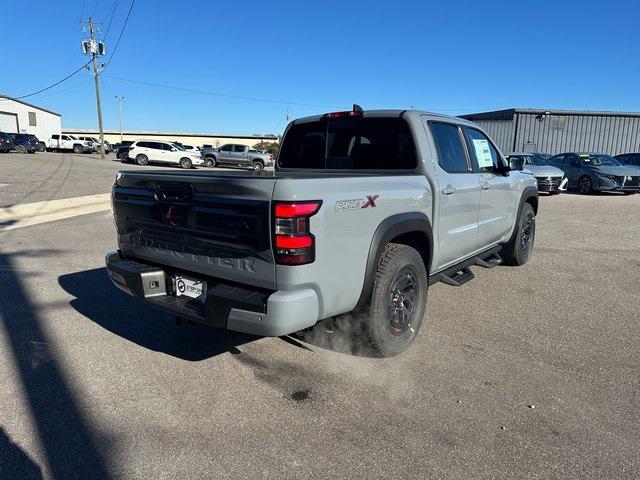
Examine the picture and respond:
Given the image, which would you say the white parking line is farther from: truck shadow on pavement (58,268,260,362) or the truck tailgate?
the truck tailgate

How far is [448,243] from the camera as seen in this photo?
4277 millimetres

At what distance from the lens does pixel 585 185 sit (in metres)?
17.5

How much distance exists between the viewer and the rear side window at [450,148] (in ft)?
13.9

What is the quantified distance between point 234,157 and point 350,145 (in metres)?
30.2

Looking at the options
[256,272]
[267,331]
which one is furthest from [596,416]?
[256,272]

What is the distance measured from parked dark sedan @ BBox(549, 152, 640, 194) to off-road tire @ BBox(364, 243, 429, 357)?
16.1 m

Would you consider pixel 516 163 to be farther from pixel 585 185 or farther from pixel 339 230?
pixel 585 185

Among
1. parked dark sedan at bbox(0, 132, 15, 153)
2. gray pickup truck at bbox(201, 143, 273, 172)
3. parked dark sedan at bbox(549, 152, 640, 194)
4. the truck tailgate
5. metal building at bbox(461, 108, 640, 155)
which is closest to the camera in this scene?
the truck tailgate

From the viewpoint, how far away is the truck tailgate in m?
2.78

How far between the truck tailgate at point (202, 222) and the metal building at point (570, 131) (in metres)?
32.6

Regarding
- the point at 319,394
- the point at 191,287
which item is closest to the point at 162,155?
the point at 191,287

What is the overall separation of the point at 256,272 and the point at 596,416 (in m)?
2.30

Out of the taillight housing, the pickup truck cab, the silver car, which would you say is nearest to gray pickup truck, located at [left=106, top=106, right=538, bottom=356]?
the taillight housing

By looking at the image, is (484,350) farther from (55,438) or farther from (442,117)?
(55,438)
